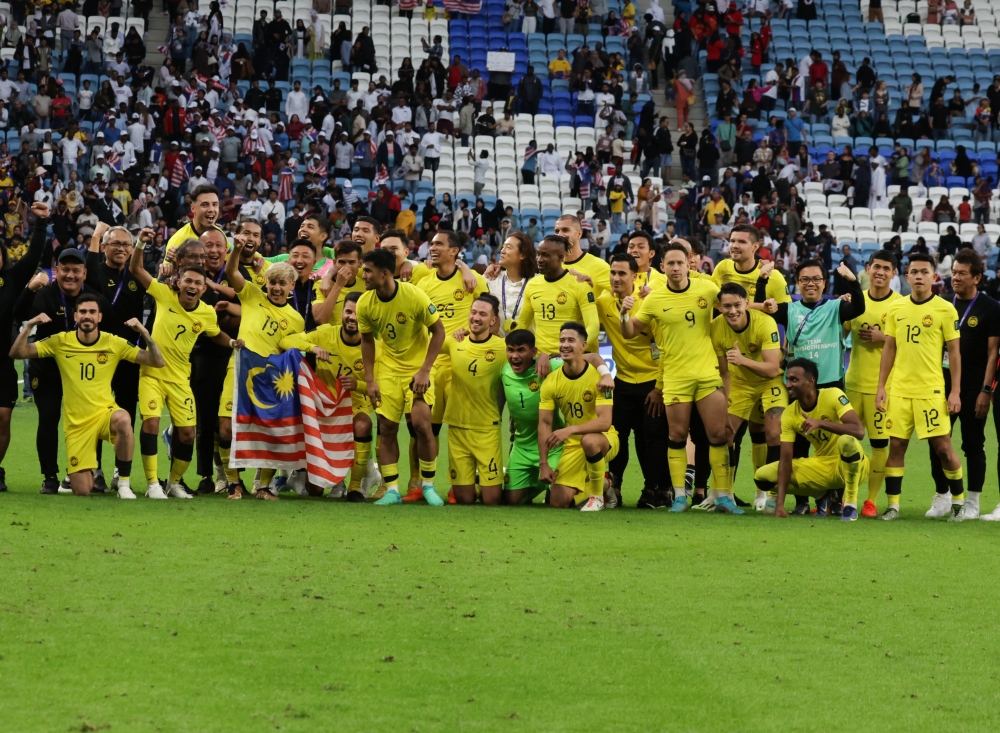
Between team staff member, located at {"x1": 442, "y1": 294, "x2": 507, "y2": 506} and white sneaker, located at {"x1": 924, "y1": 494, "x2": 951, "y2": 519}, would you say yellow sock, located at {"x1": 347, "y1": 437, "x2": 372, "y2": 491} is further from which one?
white sneaker, located at {"x1": 924, "y1": 494, "x2": 951, "y2": 519}

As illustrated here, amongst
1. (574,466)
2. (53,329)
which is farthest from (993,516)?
(53,329)

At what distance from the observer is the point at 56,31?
31094 millimetres

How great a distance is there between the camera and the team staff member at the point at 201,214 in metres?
Answer: 11.3

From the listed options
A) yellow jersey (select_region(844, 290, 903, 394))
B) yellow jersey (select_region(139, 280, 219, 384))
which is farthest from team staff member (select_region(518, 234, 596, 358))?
yellow jersey (select_region(139, 280, 219, 384))

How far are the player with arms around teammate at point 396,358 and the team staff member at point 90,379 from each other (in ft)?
5.53

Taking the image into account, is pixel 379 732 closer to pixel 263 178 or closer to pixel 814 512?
pixel 814 512

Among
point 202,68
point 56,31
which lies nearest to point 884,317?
point 202,68

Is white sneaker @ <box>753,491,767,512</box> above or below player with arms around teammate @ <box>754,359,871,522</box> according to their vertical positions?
below

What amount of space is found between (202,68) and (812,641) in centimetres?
2688

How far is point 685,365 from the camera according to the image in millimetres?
10938

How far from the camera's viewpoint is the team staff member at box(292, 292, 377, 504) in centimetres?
1135

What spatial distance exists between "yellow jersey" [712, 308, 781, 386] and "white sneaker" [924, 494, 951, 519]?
1.67m

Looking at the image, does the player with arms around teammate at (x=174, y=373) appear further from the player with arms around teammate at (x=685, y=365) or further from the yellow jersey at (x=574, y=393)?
the player with arms around teammate at (x=685, y=365)

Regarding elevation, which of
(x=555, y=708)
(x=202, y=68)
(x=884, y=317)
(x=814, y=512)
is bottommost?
(x=814, y=512)
